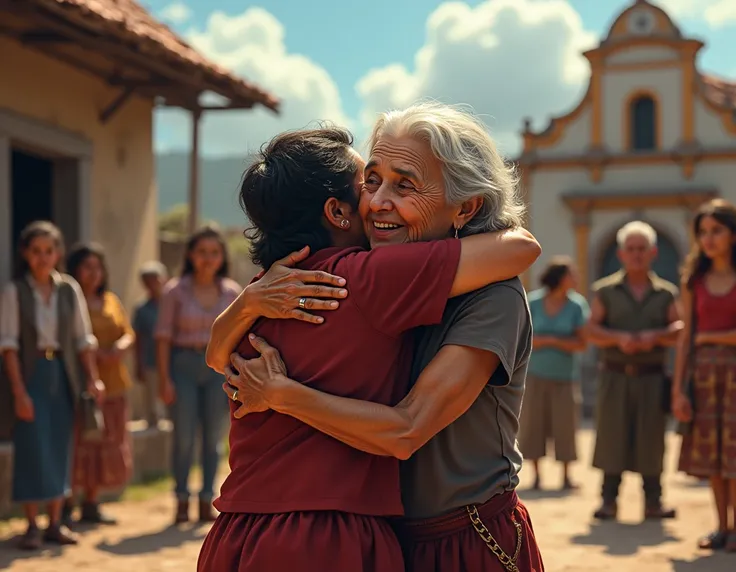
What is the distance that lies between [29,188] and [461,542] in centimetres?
899

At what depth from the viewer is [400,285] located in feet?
7.79

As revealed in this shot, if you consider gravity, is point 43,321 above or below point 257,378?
above

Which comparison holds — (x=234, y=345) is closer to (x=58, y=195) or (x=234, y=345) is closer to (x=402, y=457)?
(x=402, y=457)

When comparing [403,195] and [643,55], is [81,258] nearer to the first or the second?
[403,195]

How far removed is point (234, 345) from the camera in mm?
2670

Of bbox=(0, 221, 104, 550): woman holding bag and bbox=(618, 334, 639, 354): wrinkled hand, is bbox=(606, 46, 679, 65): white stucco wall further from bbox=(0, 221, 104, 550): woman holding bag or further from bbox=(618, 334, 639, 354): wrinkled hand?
bbox=(0, 221, 104, 550): woman holding bag

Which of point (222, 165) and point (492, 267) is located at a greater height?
point (222, 165)

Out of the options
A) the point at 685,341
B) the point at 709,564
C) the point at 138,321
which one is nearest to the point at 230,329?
the point at 709,564

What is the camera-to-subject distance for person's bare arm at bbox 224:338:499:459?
7.75ft

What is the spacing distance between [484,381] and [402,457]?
24 centimetres

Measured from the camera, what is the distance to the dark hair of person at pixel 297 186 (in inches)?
98.9

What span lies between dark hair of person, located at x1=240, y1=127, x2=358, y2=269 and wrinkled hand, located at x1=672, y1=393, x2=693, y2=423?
4.53 meters

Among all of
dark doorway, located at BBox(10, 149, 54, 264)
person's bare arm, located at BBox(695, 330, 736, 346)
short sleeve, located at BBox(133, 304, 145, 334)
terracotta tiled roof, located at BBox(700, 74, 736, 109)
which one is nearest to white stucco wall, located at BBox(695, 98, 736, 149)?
terracotta tiled roof, located at BBox(700, 74, 736, 109)

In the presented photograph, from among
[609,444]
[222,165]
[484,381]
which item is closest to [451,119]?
[484,381]
